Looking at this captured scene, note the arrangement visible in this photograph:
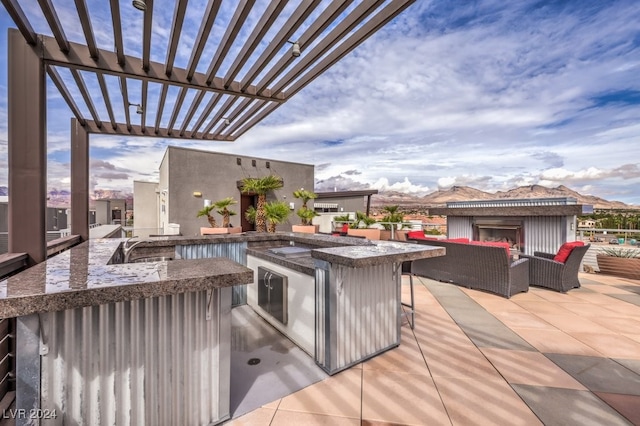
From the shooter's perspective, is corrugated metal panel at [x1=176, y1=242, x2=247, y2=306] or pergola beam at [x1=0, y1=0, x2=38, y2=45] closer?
pergola beam at [x1=0, y1=0, x2=38, y2=45]

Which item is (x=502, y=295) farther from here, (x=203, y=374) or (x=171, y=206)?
(x=171, y=206)

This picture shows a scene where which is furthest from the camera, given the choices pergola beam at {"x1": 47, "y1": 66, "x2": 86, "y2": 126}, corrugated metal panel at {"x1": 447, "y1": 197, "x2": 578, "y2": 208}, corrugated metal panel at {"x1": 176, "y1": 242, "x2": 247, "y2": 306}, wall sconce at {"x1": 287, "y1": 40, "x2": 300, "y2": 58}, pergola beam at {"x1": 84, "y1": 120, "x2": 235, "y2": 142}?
corrugated metal panel at {"x1": 447, "y1": 197, "x2": 578, "y2": 208}

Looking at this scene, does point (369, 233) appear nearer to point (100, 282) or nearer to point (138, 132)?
point (138, 132)

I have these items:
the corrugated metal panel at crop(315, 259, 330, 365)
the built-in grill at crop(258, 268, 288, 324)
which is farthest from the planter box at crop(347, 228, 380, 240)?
the corrugated metal panel at crop(315, 259, 330, 365)

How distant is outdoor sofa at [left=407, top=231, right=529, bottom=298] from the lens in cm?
411

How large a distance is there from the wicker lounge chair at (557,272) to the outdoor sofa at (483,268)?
1.44ft

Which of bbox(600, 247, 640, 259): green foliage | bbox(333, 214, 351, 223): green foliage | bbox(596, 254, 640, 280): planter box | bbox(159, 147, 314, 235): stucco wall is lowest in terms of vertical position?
bbox(596, 254, 640, 280): planter box

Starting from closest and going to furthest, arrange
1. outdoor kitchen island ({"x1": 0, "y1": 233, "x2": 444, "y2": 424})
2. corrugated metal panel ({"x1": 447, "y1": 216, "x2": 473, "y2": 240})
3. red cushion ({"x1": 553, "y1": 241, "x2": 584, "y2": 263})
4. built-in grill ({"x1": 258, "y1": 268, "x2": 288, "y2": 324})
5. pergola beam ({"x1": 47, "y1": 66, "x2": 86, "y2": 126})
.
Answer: outdoor kitchen island ({"x1": 0, "y1": 233, "x2": 444, "y2": 424}) < pergola beam ({"x1": 47, "y1": 66, "x2": 86, "y2": 126}) < built-in grill ({"x1": 258, "y1": 268, "x2": 288, "y2": 324}) < red cushion ({"x1": 553, "y1": 241, "x2": 584, "y2": 263}) < corrugated metal panel ({"x1": 447, "y1": 216, "x2": 473, "y2": 240})

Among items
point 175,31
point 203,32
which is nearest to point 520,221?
point 203,32

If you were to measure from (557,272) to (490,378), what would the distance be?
3.60 meters

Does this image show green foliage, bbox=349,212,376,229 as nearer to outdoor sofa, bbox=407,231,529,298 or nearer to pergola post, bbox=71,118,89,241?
outdoor sofa, bbox=407,231,529,298

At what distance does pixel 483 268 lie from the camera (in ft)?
14.4

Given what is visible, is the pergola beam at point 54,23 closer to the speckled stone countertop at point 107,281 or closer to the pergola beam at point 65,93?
the pergola beam at point 65,93

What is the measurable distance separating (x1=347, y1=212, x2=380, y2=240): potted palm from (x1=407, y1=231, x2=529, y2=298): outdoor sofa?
2.38 m
